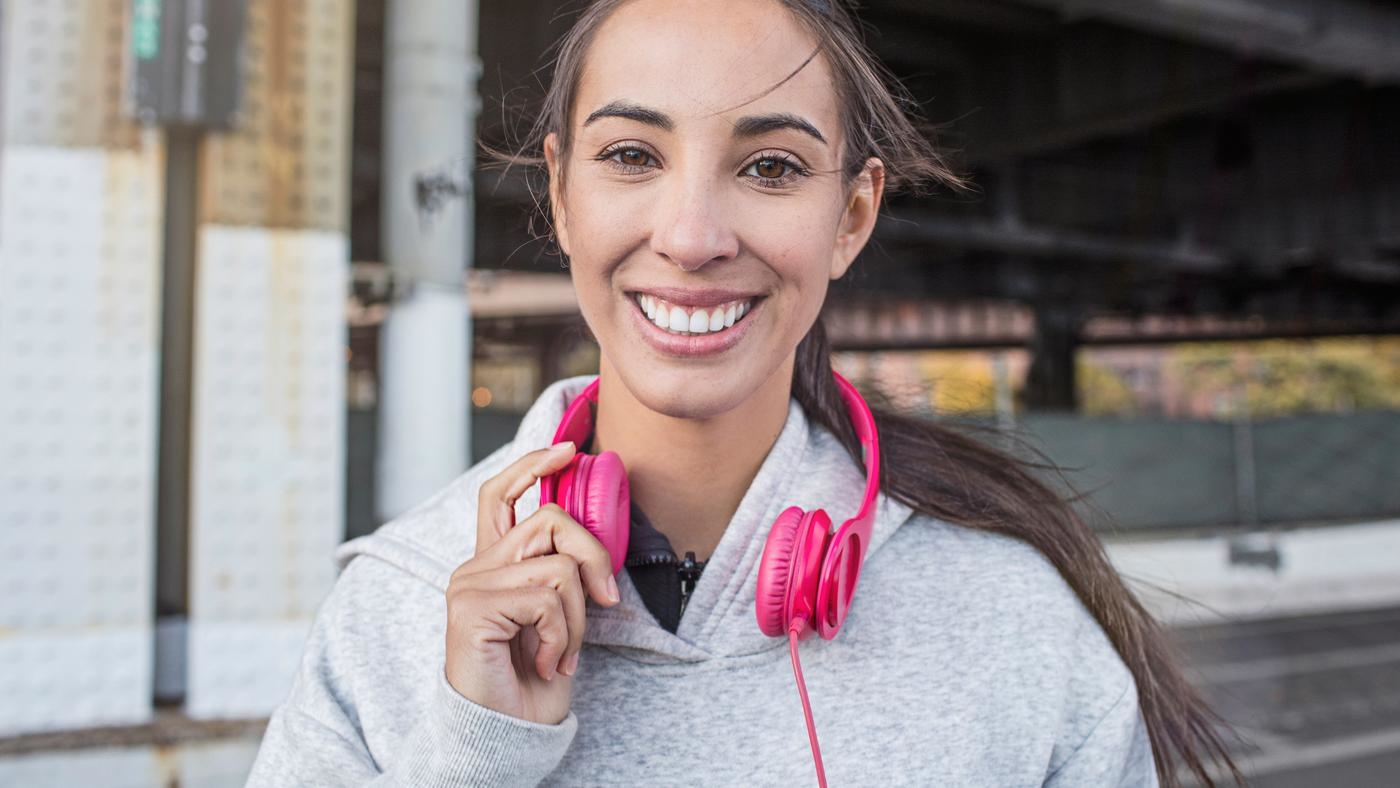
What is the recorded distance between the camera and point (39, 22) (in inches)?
187

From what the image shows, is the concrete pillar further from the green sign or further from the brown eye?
the brown eye

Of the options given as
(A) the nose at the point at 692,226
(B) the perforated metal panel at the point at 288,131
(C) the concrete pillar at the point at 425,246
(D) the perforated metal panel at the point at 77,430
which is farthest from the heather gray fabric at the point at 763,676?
(C) the concrete pillar at the point at 425,246

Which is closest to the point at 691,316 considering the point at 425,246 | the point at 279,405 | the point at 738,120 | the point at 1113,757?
the point at 738,120

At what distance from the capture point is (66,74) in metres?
4.80

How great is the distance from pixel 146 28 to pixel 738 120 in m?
4.24

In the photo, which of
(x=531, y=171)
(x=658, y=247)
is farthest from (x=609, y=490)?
(x=531, y=171)

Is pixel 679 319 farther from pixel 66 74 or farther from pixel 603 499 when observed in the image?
pixel 66 74

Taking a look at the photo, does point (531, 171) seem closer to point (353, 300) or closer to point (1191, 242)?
point (353, 300)

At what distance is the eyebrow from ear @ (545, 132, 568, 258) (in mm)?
178

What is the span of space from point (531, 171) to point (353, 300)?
5.07m

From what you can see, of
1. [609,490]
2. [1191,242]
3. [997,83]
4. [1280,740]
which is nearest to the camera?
[609,490]

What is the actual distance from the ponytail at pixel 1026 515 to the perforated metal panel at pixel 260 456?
3.85 m

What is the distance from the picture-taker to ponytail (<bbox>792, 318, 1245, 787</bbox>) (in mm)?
1817

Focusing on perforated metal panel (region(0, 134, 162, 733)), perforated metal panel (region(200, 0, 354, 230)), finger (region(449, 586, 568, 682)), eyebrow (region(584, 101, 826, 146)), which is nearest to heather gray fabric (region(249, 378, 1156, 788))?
finger (region(449, 586, 568, 682))
